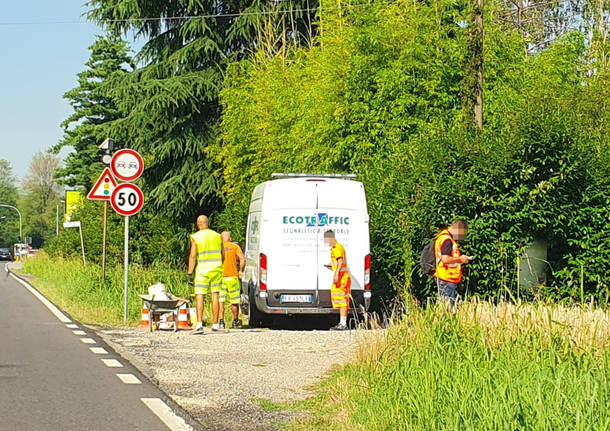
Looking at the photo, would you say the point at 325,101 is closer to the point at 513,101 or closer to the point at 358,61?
the point at 358,61

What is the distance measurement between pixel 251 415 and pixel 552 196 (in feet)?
33.7

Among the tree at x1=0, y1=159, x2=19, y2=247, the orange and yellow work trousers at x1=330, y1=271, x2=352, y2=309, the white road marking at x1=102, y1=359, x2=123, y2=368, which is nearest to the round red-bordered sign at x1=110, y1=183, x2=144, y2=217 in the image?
the orange and yellow work trousers at x1=330, y1=271, x2=352, y2=309

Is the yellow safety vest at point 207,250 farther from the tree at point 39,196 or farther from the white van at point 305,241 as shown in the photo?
the tree at point 39,196

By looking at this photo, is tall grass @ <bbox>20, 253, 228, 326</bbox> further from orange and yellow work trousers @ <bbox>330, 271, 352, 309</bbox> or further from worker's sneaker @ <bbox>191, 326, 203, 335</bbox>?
orange and yellow work trousers @ <bbox>330, 271, 352, 309</bbox>

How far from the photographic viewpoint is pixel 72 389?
33.2 ft

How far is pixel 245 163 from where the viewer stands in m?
33.5

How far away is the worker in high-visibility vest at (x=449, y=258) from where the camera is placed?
1542 cm

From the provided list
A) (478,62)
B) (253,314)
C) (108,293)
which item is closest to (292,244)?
(253,314)

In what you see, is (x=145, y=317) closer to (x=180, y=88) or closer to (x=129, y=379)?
(x=129, y=379)

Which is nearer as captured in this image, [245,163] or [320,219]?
[320,219]

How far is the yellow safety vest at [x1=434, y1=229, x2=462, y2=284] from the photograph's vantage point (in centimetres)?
1548

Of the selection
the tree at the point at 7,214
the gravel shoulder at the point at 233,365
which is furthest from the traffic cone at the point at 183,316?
the tree at the point at 7,214

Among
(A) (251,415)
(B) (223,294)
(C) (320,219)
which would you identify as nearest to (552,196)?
(C) (320,219)

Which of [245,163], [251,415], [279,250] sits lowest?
[251,415]
